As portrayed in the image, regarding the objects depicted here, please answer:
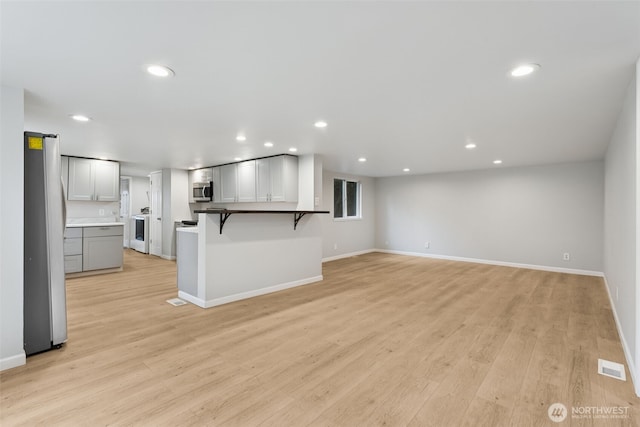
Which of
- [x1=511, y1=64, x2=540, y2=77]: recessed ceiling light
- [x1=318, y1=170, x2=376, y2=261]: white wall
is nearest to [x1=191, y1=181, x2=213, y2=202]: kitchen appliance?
[x1=318, y1=170, x2=376, y2=261]: white wall

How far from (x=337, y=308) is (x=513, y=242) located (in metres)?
4.95

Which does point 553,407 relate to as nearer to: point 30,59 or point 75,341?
point 75,341

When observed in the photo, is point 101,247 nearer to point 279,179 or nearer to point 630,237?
point 279,179

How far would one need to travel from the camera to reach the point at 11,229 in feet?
7.61

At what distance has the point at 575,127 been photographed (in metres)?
3.59

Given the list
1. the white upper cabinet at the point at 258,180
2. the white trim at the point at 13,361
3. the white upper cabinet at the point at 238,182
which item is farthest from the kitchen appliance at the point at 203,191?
the white trim at the point at 13,361

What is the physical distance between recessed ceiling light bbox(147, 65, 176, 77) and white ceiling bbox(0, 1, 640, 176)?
68 mm

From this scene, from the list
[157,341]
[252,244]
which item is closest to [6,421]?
[157,341]

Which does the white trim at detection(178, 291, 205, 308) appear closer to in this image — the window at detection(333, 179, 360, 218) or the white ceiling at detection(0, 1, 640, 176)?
the white ceiling at detection(0, 1, 640, 176)

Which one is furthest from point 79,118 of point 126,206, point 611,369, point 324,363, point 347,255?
point 126,206

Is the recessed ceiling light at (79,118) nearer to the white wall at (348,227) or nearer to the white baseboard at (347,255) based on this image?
the white wall at (348,227)

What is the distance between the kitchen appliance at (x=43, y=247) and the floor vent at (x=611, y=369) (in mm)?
4388

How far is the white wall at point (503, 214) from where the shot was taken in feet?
19.1

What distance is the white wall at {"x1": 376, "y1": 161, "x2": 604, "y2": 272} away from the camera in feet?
19.1
